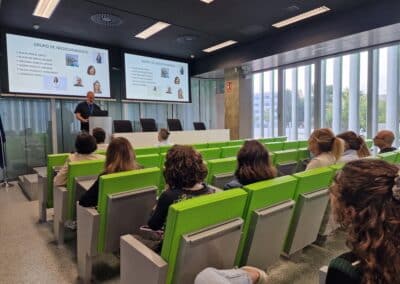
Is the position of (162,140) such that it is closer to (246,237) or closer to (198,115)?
(246,237)

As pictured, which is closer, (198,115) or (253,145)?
(253,145)

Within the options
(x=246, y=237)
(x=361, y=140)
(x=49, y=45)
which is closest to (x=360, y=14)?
(x=361, y=140)

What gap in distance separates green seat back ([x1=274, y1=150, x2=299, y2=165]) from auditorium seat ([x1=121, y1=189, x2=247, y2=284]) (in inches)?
75.5

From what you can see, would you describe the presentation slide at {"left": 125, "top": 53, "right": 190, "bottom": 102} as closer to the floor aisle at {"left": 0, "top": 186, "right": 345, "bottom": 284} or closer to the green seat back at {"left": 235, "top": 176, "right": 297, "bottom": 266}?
the floor aisle at {"left": 0, "top": 186, "right": 345, "bottom": 284}

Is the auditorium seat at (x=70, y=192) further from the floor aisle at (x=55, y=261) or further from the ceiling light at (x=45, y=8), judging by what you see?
the ceiling light at (x=45, y=8)

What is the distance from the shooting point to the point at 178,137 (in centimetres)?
689

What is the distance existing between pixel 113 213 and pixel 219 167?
1.19 metres

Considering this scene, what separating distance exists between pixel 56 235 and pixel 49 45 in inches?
199

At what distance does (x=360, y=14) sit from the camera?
209 inches

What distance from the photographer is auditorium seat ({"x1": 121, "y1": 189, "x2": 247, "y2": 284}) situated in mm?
1310

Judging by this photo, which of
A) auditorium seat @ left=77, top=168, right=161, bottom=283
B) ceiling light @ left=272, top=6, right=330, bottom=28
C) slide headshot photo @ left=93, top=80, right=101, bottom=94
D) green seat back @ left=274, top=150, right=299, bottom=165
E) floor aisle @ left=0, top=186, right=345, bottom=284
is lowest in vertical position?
floor aisle @ left=0, top=186, right=345, bottom=284

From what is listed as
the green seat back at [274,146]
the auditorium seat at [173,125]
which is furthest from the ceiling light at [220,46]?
the green seat back at [274,146]

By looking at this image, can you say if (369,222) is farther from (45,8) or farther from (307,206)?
(45,8)

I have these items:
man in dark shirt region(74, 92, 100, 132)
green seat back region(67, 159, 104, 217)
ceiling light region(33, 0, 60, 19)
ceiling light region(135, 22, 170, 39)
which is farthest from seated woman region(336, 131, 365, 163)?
ceiling light region(33, 0, 60, 19)
